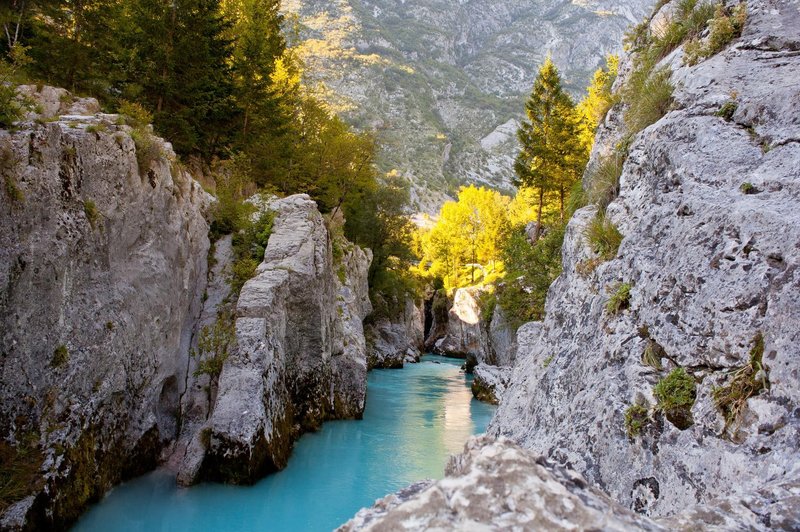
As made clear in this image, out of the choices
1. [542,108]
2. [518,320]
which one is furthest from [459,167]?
[518,320]

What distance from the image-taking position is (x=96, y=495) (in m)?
9.77

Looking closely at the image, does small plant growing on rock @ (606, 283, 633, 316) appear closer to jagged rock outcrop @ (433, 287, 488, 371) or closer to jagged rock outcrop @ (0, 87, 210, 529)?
jagged rock outcrop @ (0, 87, 210, 529)

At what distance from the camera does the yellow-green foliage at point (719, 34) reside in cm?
834

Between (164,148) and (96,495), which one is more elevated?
(164,148)

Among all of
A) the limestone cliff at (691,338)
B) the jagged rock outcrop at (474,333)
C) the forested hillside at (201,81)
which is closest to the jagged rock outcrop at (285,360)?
the forested hillside at (201,81)

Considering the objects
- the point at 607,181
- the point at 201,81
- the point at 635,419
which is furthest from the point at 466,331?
the point at 635,419

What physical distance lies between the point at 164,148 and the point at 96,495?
27.7 ft

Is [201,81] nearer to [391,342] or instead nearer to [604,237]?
[604,237]

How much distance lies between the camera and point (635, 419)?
5.30 m

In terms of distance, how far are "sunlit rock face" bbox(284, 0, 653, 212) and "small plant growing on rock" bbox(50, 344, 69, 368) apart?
97.9 meters

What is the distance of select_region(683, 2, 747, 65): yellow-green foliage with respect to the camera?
27.4 ft

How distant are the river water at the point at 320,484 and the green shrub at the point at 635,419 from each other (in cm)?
522

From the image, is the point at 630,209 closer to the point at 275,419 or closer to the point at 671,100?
the point at 671,100

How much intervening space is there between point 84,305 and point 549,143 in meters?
31.4
